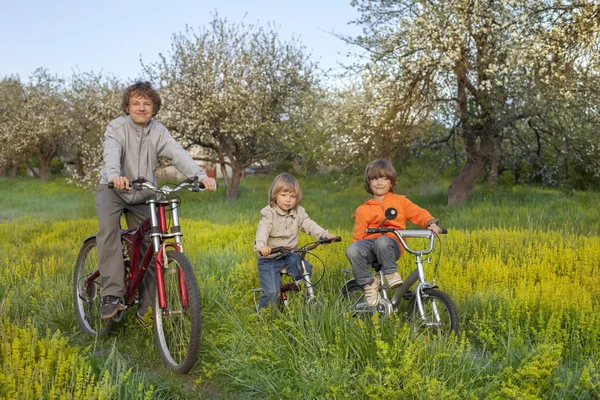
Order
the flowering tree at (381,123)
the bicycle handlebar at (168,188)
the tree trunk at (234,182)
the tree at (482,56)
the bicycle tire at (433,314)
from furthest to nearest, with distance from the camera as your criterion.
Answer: the tree trunk at (234,182), the flowering tree at (381,123), the tree at (482,56), the bicycle handlebar at (168,188), the bicycle tire at (433,314)

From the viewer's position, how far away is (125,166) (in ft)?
16.1

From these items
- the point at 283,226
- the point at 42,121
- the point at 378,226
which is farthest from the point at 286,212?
the point at 42,121

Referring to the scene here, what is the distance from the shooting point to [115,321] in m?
5.02

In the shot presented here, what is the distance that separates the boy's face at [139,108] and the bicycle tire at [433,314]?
8.65ft

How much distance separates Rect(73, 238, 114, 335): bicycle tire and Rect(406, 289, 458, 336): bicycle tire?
271cm

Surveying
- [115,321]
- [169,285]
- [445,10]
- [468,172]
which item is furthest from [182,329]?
[468,172]

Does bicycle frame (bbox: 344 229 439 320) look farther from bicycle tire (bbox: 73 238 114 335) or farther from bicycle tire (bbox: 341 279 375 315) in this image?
bicycle tire (bbox: 73 238 114 335)

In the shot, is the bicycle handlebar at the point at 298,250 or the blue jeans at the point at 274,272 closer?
the bicycle handlebar at the point at 298,250

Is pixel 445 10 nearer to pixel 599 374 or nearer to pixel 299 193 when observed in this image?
pixel 299 193

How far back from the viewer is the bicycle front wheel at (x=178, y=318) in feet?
13.1

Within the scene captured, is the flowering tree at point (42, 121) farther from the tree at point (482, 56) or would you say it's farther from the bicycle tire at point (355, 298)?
the bicycle tire at point (355, 298)

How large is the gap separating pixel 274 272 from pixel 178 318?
2.83 feet

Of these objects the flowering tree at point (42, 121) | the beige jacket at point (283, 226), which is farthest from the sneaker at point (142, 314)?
the flowering tree at point (42, 121)

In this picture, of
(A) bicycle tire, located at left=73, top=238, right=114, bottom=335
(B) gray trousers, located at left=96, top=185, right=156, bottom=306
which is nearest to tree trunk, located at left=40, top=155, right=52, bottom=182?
(A) bicycle tire, located at left=73, top=238, right=114, bottom=335
